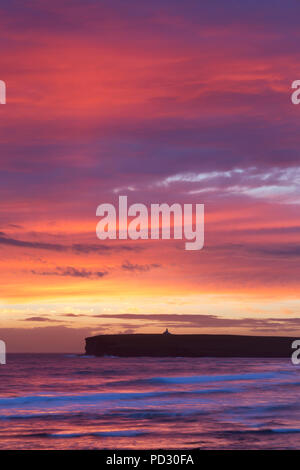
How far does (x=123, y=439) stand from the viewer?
26.6m

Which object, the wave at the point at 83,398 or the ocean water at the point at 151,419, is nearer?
the ocean water at the point at 151,419

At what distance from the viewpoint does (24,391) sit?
186 ft

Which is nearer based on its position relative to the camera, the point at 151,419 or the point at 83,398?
the point at 151,419

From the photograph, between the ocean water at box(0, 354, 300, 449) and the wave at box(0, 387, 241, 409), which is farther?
the wave at box(0, 387, 241, 409)

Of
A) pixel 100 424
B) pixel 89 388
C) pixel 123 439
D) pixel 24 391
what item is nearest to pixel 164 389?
pixel 89 388

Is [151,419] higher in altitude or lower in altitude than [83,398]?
higher
